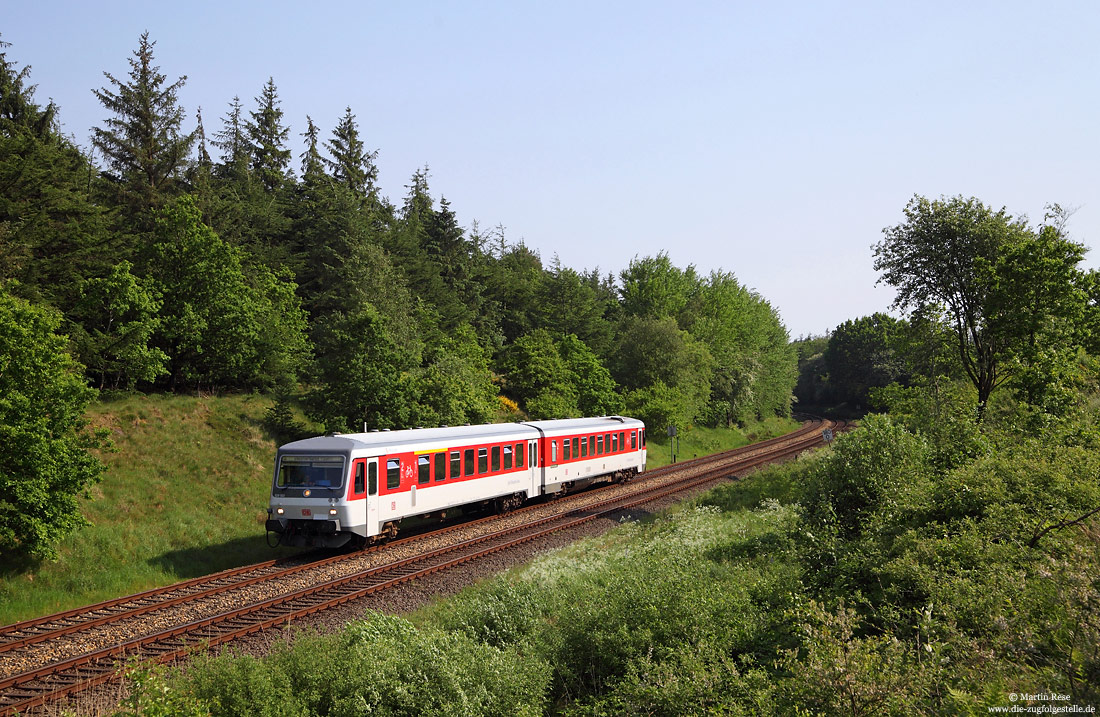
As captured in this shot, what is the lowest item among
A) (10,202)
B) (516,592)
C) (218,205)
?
(516,592)

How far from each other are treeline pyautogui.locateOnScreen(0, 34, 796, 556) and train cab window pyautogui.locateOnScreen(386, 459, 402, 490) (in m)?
7.39

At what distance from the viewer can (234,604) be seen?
45.2 feet

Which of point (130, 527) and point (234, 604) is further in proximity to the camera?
point (130, 527)

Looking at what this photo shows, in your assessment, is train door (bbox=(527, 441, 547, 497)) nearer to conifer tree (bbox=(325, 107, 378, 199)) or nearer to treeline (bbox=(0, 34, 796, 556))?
treeline (bbox=(0, 34, 796, 556))

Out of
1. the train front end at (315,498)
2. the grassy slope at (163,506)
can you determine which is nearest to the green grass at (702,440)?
the grassy slope at (163,506)

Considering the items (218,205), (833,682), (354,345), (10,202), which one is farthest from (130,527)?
(218,205)

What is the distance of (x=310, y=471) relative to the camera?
58.3 ft

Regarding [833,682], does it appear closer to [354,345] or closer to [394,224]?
[354,345]

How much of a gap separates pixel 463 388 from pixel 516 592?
19.0 meters

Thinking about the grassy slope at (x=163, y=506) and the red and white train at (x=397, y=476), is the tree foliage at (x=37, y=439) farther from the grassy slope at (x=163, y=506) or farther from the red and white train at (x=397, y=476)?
the red and white train at (x=397, y=476)

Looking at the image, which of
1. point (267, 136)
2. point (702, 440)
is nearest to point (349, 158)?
point (267, 136)

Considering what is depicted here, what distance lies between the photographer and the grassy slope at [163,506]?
51.2 feet

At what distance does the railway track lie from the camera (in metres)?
10.2

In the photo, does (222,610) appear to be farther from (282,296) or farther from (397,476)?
(282,296)
